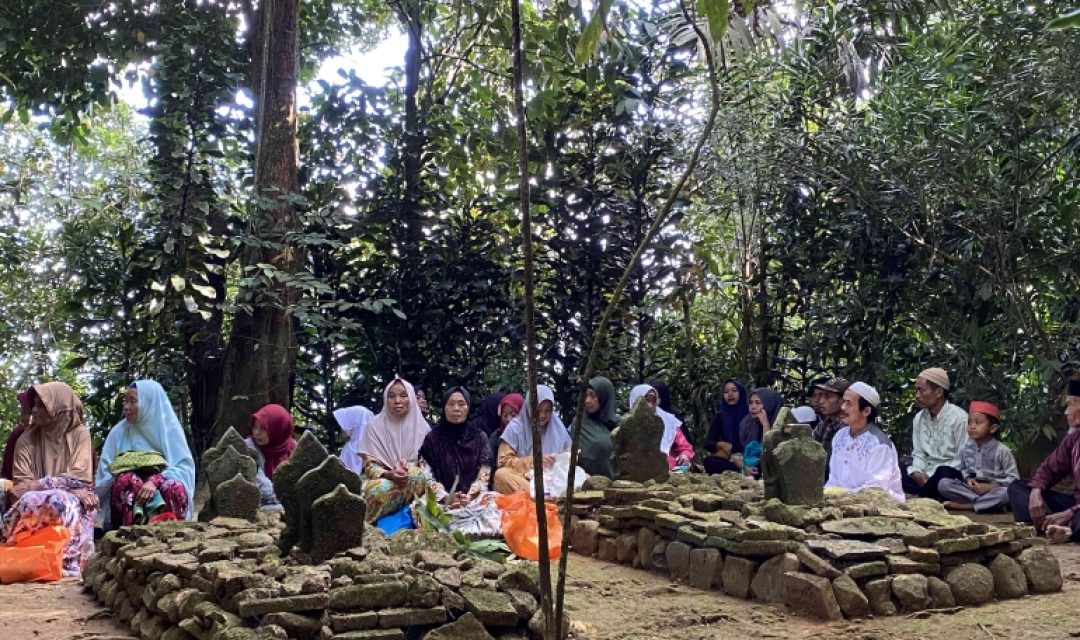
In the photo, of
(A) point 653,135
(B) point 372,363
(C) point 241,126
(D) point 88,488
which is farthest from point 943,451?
(C) point 241,126

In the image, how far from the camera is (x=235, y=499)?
5.69 m

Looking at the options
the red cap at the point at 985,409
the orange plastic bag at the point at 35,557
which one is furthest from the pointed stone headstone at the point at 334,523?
the red cap at the point at 985,409

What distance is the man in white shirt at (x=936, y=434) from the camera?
7.34 metres

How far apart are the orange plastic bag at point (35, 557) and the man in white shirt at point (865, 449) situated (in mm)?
4591

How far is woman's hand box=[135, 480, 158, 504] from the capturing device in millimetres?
6277

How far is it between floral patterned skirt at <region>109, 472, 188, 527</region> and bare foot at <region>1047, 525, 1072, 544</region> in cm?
527

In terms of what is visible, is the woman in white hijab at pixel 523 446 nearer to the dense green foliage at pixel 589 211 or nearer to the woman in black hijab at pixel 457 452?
the woman in black hijab at pixel 457 452

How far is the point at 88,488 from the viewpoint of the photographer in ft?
20.8

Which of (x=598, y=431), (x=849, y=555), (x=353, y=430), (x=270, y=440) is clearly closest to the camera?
(x=849, y=555)

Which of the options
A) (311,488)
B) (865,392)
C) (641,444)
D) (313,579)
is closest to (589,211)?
(641,444)

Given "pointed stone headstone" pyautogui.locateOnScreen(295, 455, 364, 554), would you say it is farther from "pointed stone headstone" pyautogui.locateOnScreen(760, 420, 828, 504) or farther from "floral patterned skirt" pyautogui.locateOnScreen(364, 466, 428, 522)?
"pointed stone headstone" pyautogui.locateOnScreen(760, 420, 828, 504)

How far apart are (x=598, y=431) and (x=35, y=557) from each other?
4053 mm

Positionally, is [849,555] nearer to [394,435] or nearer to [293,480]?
[293,480]

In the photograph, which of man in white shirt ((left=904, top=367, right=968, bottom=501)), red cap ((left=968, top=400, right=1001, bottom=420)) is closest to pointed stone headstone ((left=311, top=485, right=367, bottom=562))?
red cap ((left=968, top=400, right=1001, bottom=420))
